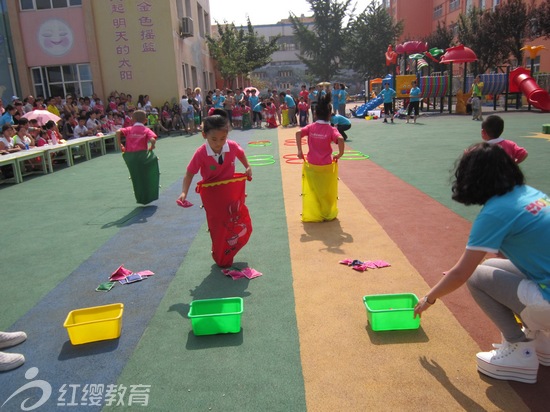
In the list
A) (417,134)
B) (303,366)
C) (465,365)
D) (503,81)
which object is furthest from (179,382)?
(503,81)

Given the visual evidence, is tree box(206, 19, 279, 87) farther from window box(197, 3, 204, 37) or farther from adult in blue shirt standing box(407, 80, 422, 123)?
adult in blue shirt standing box(407, 80, 422, 123)

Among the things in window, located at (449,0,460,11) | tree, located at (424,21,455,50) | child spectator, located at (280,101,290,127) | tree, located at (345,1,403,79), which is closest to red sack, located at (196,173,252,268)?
child spectator, located at (280,101,290,127)

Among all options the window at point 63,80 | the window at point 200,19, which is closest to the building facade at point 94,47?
the window at point 63,80

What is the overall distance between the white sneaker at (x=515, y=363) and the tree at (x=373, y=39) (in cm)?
5949

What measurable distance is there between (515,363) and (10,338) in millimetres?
3894

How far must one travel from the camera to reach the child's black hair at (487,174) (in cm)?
271

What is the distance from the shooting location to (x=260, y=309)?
417 centimetres

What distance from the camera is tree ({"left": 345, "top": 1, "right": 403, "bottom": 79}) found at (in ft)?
190

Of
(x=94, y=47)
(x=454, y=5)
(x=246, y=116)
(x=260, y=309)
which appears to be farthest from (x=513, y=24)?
(x=260, y=309)

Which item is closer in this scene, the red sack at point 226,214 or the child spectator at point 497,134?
the red sack at point 226,214

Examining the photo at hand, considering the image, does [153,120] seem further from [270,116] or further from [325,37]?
[325,37]

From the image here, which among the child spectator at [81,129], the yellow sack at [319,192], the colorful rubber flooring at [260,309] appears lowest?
the colorful rubber flooring at [260,309]

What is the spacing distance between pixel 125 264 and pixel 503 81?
85.3ft

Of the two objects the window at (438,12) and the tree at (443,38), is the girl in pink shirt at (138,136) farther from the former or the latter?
the window at (438,12)
